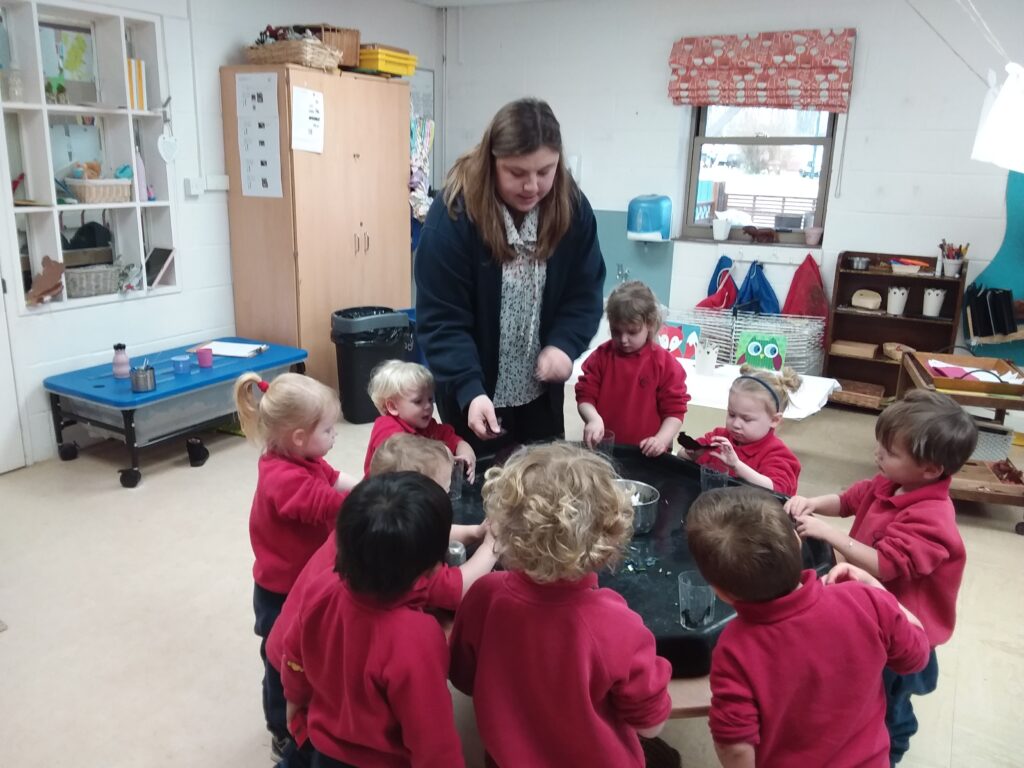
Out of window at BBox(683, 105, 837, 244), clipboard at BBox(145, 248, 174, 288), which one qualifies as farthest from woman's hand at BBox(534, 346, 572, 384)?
window at BBox(683, 105, 837, 244)

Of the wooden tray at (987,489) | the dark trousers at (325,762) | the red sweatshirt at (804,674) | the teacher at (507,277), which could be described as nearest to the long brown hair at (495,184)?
the teacher at (507,277)

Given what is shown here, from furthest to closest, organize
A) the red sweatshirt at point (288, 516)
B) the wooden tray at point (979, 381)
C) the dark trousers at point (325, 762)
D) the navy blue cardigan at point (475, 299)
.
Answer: the wooden tray at point (979, 381) → the navy blue cardigan at point (475, 299) → the red sweatshirt at point (288, 516) → the dark trousers at point (325, 762)

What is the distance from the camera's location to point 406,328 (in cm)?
459

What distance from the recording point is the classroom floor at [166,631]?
204 cm

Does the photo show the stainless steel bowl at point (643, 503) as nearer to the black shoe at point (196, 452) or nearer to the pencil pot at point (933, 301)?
the black shoe at point (196, 452)

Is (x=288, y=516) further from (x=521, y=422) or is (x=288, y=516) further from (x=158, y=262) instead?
(x=158, y=262)

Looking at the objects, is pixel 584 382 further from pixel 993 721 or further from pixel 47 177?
pixel 47 177

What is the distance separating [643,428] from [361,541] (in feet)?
4.76

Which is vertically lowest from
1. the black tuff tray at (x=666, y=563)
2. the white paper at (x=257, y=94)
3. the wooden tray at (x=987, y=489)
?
the wooden tray at (x=987, y=489)

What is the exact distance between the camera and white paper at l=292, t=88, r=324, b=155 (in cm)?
423

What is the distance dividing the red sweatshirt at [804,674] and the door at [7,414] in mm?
3554

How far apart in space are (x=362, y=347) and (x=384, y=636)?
333cm

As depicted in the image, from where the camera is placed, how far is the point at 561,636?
1.18 meters

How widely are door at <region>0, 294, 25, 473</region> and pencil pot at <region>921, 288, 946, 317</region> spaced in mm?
4809
